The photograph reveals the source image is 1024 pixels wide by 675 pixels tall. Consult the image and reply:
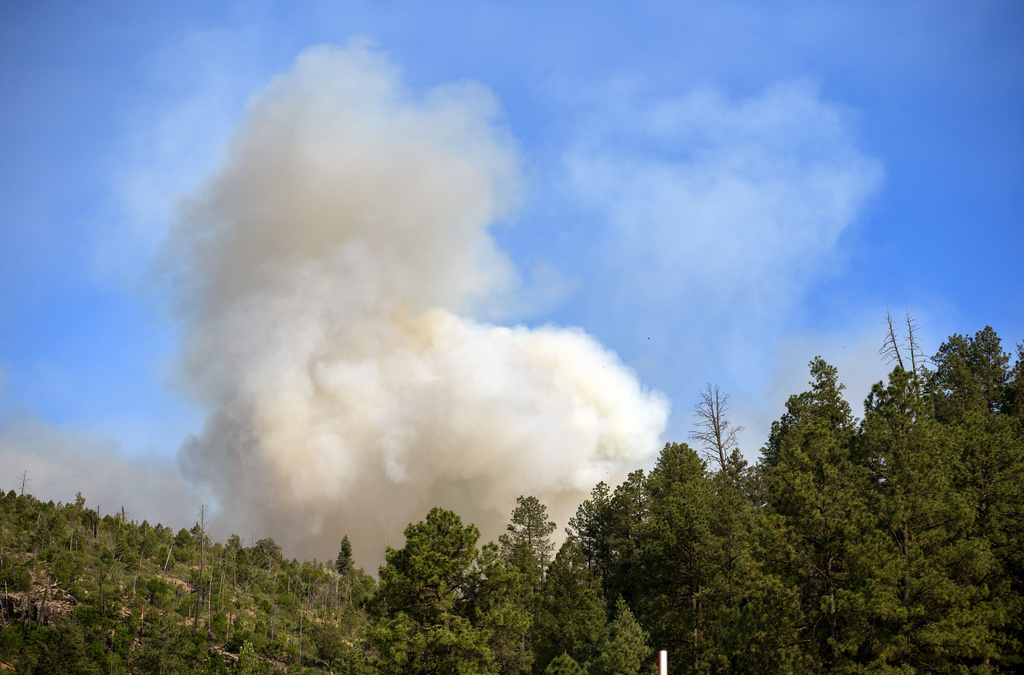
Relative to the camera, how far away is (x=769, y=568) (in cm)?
3152

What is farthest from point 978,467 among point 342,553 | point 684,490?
point 342,553

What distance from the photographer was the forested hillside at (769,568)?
94.0 feet

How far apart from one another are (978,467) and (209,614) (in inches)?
3925

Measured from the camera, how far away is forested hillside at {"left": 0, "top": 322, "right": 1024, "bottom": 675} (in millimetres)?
28641

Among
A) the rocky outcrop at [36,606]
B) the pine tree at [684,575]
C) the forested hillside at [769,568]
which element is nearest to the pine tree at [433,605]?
the forested hillside at [769,568]

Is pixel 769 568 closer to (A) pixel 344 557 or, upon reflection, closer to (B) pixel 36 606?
(B) pixel 36 606

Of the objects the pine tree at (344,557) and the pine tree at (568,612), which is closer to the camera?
the pine tree at (568,612)

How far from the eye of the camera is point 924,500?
29.2 m

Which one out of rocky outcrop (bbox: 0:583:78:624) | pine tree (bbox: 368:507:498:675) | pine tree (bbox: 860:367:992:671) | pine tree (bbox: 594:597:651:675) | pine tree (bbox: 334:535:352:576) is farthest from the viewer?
pine tree (bbox: 334:535:352:576)

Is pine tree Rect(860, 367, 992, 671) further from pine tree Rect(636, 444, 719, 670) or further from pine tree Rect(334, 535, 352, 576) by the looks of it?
pine tree Rect(334, 535, 352, 576)

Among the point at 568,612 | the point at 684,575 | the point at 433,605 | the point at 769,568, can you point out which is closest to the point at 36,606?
the point at 568,612

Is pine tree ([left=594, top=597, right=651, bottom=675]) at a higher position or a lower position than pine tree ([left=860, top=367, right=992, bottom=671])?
lower

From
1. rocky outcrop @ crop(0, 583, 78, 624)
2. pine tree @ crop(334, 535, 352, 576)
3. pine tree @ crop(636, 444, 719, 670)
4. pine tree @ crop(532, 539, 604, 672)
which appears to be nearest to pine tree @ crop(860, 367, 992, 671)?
pine tree @ crop(636, 444, 719, 670)

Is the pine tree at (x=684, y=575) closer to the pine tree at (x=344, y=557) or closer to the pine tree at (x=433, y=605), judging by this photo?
the pine tree at (x=433, y=605)
